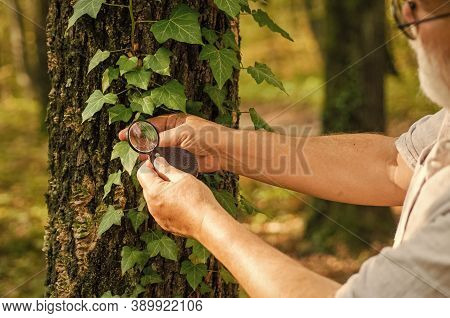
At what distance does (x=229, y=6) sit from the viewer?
228cm

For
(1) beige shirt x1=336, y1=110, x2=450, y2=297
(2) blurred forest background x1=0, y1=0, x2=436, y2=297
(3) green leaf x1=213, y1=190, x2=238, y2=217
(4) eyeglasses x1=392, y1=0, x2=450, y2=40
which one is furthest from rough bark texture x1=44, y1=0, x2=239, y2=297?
(2) blurred forest background x1=0, y1=0, x2=436, y2=297

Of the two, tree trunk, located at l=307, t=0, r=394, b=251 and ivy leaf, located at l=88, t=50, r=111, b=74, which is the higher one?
ivy leaf, located at l=88, t=50, r=111, b=74

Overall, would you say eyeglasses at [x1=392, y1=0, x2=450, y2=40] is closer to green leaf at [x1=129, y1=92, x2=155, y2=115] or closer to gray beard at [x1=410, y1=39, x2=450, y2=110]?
gray beard at [x1=410, y1=39, x2=450, y2=110]

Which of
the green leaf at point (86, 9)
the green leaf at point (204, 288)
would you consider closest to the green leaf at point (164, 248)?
the green leaf at point (204, 288)

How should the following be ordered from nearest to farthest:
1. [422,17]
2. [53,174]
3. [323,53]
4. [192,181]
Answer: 1. [422,17]
2. [192,181]
3. [53,174]
4. [323,53]

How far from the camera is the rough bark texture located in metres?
2.35

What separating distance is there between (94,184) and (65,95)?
0.37 metres

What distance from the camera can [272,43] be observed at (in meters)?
19.9

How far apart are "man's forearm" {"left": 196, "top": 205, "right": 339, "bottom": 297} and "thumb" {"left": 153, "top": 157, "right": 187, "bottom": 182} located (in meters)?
0.29

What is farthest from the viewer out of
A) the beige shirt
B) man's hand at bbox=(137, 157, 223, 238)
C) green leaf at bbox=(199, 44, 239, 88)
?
green leaf at bbox=(199, 44, 239, 88)

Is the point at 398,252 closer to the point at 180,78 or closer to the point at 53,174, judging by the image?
the point at 180,78

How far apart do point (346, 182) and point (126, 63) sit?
955 mm

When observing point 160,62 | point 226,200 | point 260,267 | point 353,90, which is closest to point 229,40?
point 160,62

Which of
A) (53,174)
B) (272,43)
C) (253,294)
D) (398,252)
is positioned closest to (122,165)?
(53,174)
